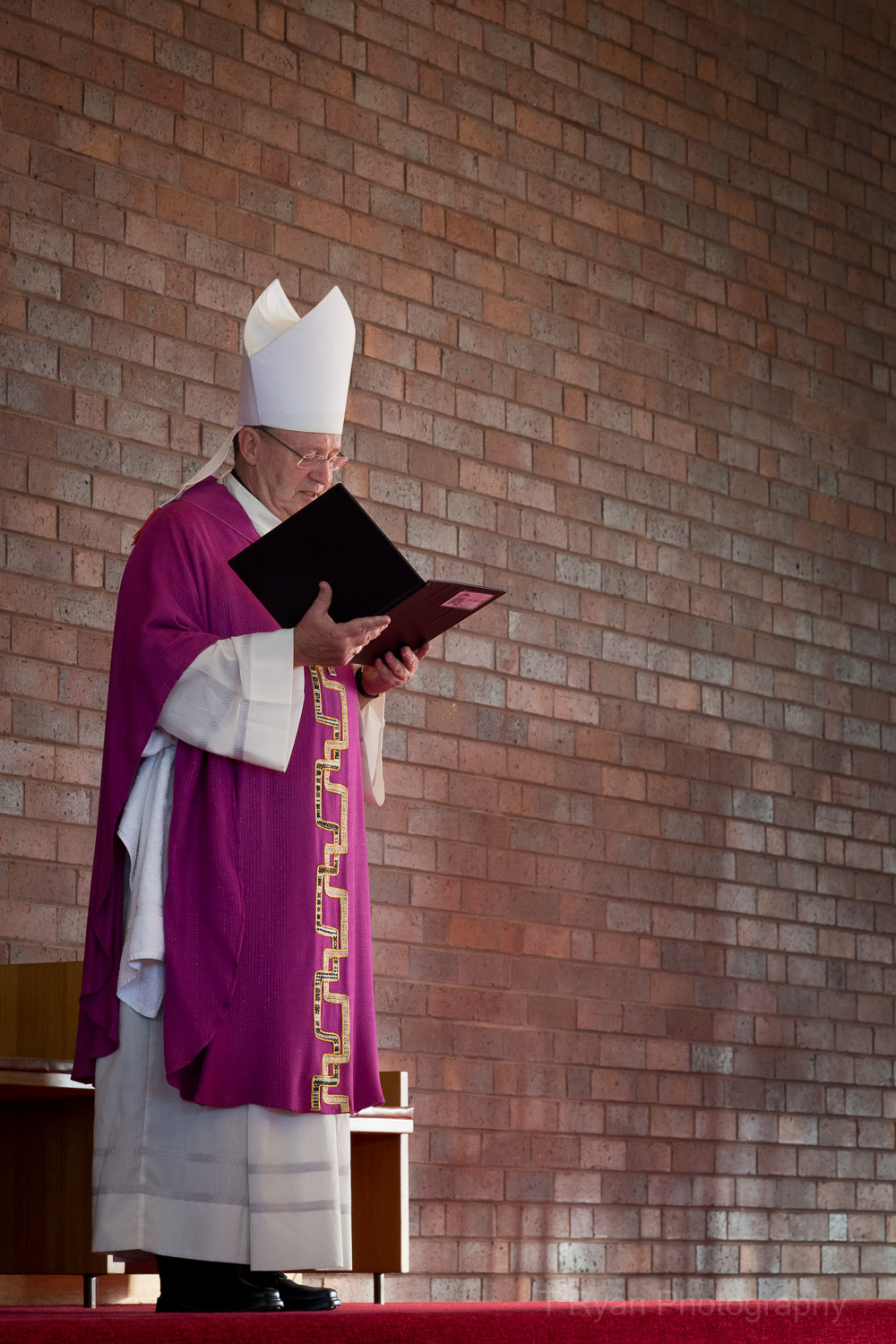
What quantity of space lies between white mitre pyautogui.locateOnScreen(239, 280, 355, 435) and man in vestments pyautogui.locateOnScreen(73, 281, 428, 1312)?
0.23 meters

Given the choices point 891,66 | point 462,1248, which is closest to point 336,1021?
point 462,1248

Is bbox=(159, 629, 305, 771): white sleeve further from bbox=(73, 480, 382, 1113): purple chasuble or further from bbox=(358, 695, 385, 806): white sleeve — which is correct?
bbox=(358, 695, 385, 806): white sleeve

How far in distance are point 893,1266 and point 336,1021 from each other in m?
4.70

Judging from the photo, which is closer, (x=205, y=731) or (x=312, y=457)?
(x=205, y=731)

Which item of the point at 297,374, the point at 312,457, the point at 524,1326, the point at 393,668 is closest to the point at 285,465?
the point at 312,457

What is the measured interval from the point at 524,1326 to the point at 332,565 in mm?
1220

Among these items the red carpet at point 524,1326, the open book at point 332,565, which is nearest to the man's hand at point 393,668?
the open book at point 332,565

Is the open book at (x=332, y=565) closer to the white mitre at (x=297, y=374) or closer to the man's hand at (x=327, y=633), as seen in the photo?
the man's hand at (x=327, y=633)

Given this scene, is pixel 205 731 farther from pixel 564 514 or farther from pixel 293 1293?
pixel 564 514

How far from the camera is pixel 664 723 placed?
21.9ft

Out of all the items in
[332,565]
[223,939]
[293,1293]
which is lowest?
[293,1293]

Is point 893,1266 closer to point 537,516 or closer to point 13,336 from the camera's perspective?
point 537,516

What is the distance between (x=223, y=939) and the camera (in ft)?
9.75

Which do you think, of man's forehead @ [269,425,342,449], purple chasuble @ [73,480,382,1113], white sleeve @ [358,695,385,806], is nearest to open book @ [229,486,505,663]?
purple chasuble @ [73,480,382,1113]
